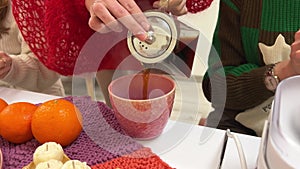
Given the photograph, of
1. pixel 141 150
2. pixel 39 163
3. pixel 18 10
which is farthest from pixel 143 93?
pixel 18 10

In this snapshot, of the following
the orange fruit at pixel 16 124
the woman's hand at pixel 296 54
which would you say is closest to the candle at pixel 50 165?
the orange fruit at pixel 16 124

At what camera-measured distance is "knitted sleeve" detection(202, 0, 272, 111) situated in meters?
0.89

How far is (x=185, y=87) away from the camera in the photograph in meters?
0.75

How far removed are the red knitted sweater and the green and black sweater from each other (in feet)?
0.30

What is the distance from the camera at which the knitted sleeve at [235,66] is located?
89 centimetres

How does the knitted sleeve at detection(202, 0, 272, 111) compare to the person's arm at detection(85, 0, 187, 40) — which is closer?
the person's arm at detection(85, 0, 187, 40)

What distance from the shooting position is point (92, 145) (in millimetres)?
658

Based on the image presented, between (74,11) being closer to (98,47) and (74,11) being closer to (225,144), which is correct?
(98,47)

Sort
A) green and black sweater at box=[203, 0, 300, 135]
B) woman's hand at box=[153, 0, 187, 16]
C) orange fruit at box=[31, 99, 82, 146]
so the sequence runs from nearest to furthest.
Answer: orange fruit at box=[31, 99, 82, 146] < woman's hand at box=[153, 0, 187, 16] < green and black sweater at box=[203, 0, 300, 135]

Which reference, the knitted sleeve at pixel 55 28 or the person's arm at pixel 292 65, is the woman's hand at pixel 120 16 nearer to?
the knitted sleeve at pixel 55 28

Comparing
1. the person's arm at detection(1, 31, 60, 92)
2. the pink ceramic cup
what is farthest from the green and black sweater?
the person's arm at detection(1, 31, 60, 92)

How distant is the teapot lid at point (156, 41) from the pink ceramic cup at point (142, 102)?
55mm

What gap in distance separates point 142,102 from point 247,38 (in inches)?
15.9

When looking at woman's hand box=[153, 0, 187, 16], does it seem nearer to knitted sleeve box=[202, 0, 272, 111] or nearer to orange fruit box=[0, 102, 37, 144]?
knitted sleeve box=[202, 0, 272, 111]
